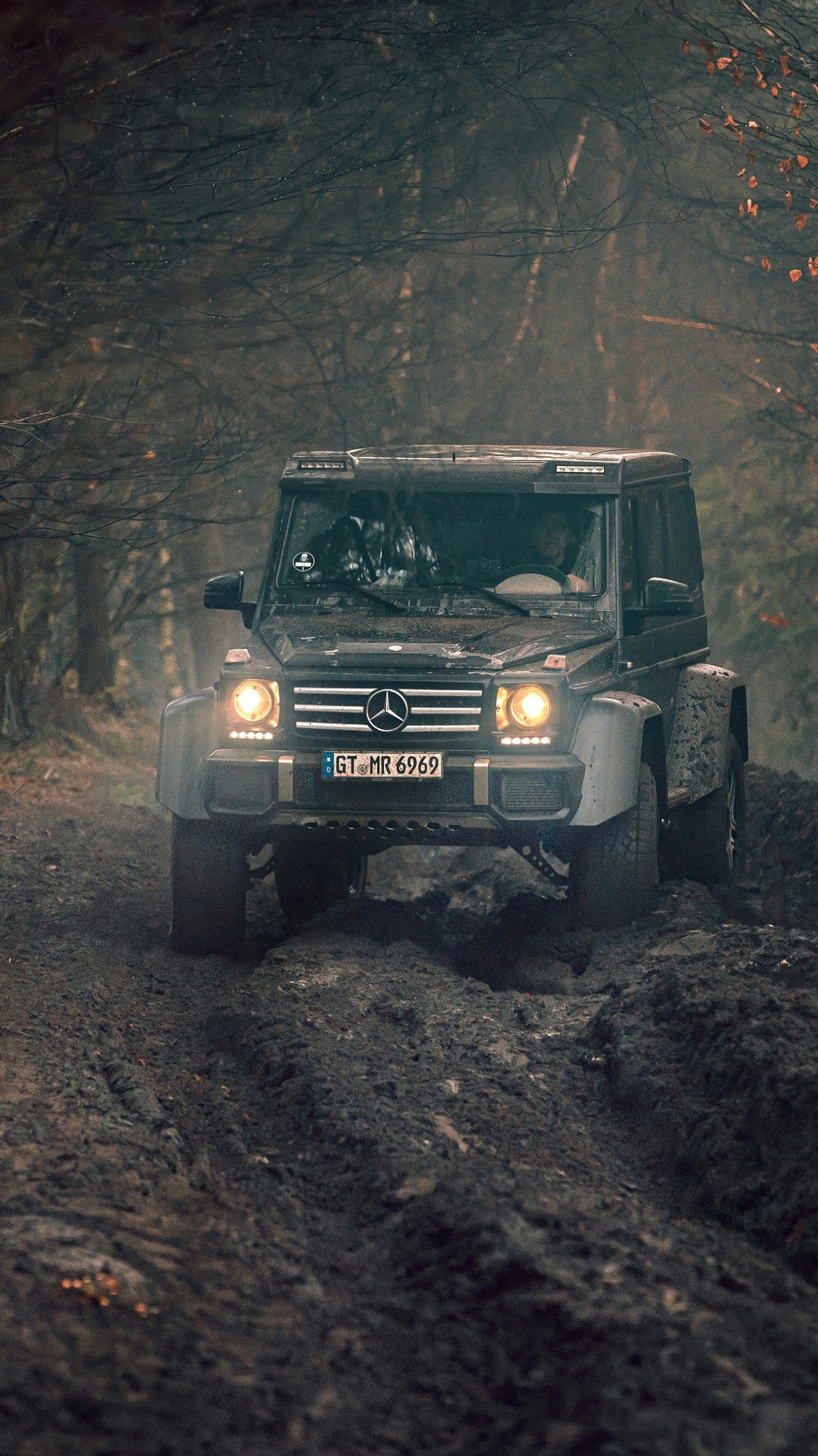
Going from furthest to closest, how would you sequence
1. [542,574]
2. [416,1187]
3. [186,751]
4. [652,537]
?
[652,537] → [542,574] → [186,751] → [416,1187]

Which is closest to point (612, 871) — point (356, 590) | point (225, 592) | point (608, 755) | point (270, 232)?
point (608, 755)

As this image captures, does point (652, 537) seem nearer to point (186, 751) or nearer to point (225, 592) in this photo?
point (225, 592)

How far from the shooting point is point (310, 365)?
1583 centimetres

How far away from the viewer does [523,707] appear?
7695mm

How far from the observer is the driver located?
857cm

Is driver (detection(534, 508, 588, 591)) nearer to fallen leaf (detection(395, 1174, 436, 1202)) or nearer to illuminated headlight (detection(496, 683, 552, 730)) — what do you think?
illuminated headlight (detection(496, 683, 552, 730))

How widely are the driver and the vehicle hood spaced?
1.19 ft

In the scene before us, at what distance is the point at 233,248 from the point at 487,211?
443cm

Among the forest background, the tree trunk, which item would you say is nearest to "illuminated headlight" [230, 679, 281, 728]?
the forest background

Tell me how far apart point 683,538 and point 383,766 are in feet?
11.0

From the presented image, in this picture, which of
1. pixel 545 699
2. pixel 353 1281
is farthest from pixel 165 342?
pixel 353 1281

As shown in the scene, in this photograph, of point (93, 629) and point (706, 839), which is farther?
point (93, 629)

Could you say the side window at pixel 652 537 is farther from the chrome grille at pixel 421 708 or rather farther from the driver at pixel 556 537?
the chrome grille at pixel 421 708

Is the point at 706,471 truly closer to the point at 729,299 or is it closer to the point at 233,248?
the point at 729,299
